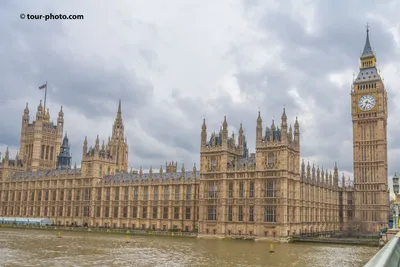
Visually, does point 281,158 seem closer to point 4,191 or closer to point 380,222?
point 380,222

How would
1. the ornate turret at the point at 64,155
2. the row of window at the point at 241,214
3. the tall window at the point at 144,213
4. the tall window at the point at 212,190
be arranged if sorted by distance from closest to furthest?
the row of window at the point at 241,214 → the tall window at the point at 212,190 → the tall window at the point at 144,213 → the ornate turret at the point at 64,155

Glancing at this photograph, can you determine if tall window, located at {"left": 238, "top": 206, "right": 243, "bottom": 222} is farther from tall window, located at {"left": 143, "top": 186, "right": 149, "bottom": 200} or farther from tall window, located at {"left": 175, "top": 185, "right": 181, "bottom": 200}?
tall window, located at {"left": 143, "top": 186, "right": 149, "bottom": 200}

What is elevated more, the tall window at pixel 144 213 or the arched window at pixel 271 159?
the arched window at pixel 271 159

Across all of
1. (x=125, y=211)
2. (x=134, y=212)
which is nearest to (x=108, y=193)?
(x=125, y=211)

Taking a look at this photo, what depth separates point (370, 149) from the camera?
11988cm

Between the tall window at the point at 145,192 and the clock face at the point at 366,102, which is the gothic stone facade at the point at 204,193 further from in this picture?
the clock face at the point at 366,102

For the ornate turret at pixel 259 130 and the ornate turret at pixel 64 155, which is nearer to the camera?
the ornate turret at pixel 259 130

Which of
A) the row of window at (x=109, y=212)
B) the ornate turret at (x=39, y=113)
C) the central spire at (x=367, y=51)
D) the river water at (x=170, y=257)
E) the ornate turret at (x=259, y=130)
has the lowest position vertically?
the river water at (x=170, y=257)

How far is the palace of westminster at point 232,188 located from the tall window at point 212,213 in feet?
0.73

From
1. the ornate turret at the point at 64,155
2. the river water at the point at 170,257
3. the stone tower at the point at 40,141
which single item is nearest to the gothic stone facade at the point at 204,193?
the stone tower at the point at 40,141

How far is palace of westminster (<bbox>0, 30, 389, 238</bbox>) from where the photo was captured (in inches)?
3551

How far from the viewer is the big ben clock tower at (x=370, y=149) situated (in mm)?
115375

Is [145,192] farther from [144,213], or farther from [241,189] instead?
[241,189]

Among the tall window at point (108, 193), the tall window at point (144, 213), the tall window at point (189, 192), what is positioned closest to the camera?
the tall window at point (189, 192)
